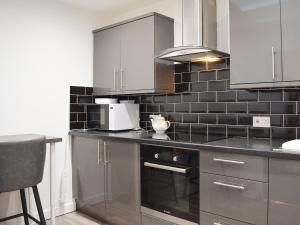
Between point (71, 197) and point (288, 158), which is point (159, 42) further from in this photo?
point (71, 197)

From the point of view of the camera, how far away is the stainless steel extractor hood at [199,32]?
7.20 feet

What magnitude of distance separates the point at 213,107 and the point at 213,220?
1.06m

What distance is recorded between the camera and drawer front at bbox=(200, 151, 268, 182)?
1.57m

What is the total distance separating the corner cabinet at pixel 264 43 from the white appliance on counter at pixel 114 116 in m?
1.27

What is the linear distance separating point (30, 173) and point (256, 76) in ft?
5.89

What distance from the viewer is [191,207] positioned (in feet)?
6.36

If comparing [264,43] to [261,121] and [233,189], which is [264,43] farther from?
[233,189]

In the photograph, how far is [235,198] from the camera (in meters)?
1.68

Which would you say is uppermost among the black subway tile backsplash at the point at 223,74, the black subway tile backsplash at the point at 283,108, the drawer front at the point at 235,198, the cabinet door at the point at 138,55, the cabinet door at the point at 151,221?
the cabinet door at the point at 138,55

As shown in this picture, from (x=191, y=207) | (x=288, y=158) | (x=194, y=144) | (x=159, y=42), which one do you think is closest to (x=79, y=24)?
(x=159, y=42)

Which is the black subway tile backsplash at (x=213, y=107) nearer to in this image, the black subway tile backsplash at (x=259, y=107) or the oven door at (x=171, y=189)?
the black subway tile backsplash at (x=259, y=107)

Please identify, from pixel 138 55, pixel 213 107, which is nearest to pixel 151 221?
pixel 213 107

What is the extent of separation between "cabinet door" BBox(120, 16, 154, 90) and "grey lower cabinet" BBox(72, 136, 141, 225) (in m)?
0.67

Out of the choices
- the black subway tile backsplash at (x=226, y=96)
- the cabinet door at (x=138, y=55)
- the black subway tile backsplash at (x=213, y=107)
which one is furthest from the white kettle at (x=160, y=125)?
the black subway tile backsplash at (x=226, y=96)
